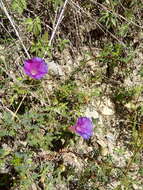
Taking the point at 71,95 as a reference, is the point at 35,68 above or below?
above

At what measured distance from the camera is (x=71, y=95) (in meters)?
2.85

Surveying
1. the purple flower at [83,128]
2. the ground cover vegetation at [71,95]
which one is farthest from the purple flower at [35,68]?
the purple flower at [83,128]

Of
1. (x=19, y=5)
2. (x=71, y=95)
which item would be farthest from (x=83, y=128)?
(x=19, y=5)

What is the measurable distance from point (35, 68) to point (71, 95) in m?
0.49

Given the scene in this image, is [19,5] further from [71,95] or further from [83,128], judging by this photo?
[83,128]

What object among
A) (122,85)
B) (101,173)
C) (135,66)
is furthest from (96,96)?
(101,173)

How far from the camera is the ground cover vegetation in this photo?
2.52 m

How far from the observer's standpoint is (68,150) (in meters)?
2.69

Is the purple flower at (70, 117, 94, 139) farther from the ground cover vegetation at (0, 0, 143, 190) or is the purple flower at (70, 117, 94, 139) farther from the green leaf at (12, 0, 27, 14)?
the green leaf at (12, 0, 27, 14)

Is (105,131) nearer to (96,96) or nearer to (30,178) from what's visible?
(96,96)

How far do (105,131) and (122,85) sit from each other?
47 centimetres

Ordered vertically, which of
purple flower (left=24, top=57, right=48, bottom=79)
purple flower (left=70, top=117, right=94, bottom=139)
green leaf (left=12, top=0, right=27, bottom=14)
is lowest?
purple flower (left=70, top=117, right=94, bottom=139)

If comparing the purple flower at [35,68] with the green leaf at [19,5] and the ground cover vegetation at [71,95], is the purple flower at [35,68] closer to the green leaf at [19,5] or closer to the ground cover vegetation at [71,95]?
the ground cover vegetation at [71,95]

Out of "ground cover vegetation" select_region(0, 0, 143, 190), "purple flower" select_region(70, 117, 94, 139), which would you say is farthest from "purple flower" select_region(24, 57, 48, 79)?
"purple flower" select_region(70, 117, 94, 139)
